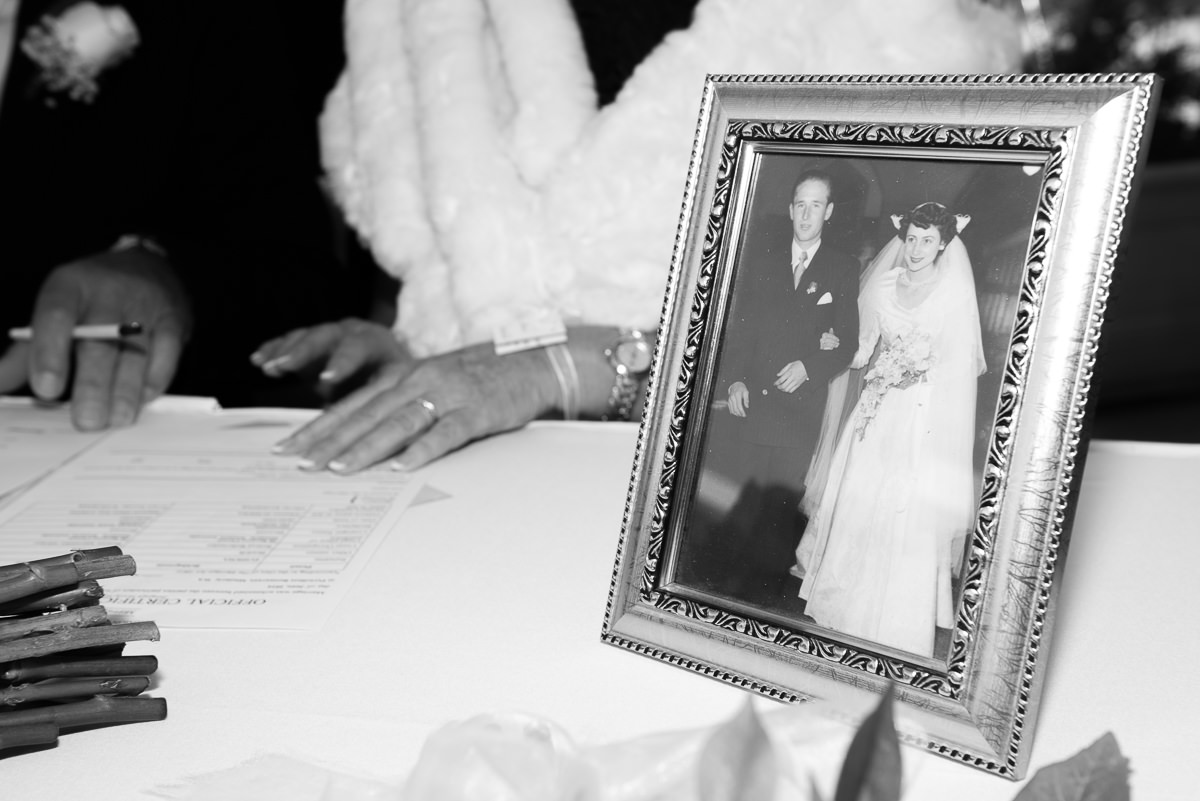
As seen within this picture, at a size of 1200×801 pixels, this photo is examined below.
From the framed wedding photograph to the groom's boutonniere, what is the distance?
1056mm

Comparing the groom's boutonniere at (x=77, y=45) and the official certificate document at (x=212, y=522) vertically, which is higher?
the groom's boutonniere at (x=77, y=45)

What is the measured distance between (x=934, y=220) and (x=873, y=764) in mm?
287

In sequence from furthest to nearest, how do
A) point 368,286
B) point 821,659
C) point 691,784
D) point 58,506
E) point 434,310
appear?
point 368,286 < point 434,310 < point 58,506 < point 821,659 < point 691,784

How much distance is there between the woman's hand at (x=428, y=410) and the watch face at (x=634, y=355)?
0.07 meters

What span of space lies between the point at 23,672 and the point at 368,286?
118 centimetres

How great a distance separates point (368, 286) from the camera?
161 centimetres

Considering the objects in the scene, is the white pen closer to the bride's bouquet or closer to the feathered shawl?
the feathered shawl

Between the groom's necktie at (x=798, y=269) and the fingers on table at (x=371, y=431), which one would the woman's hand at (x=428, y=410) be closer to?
the fingers on table at (x=371, y=431)

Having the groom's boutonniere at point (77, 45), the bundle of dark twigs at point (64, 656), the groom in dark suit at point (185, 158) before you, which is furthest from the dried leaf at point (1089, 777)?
the groom's boutonniere at point (77, 45)

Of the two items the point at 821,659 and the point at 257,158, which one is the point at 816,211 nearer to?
the point at 821,659

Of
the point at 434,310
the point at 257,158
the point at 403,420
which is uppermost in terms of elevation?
the point at 257,158

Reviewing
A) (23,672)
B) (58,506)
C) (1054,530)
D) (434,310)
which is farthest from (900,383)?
(434,310)

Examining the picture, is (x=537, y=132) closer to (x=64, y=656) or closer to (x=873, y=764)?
(x=64, y=656)

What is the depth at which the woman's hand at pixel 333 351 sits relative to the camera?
41.2 inches
